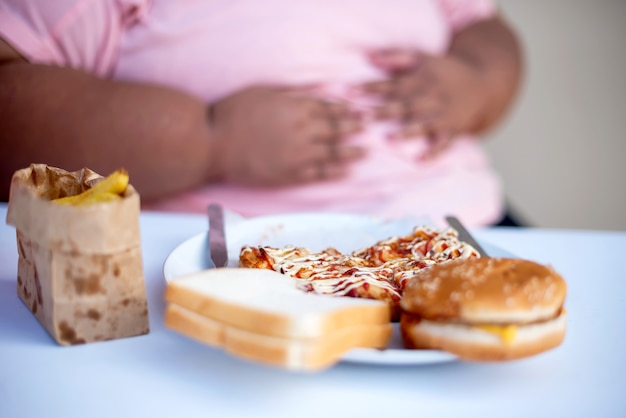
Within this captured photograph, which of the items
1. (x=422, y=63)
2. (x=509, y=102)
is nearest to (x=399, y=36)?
(x=422, y=63)

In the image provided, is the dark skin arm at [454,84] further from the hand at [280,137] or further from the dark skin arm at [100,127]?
the dark skin arm at [100,127]

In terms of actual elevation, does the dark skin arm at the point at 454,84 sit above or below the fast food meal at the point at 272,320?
above

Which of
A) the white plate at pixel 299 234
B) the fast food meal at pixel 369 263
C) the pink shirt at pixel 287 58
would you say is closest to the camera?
the fast food meal at pixel 369 263

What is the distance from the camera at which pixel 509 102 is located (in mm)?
1276

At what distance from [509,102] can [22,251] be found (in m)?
1.03

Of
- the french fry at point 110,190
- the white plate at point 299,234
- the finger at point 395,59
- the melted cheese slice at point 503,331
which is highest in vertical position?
the finger at point 395,59

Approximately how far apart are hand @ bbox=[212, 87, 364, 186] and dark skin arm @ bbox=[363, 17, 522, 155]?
0.09m

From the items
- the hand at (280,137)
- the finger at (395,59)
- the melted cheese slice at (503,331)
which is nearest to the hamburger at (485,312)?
the melted cheese slice at (503,331)

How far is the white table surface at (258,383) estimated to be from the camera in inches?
15.4

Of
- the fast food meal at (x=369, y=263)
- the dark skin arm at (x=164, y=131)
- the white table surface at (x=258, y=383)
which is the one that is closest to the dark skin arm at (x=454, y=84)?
the dark skin arm at (x=164, y=131)

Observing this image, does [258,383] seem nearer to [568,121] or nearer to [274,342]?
[274,342]

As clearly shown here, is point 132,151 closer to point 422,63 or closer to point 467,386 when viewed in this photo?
point 422,63

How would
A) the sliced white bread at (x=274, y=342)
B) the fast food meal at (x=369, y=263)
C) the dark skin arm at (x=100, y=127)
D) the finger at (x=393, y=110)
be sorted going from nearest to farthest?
the sliced white bread at (x=274, y=342) < the fast food meal at (x=369, y=263) < the dark skin arm at (x=100, y=127) < the finger at (x=393, y=110)

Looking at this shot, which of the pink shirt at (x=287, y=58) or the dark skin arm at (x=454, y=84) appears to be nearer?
the pink shirt at (x=287, y=58)
